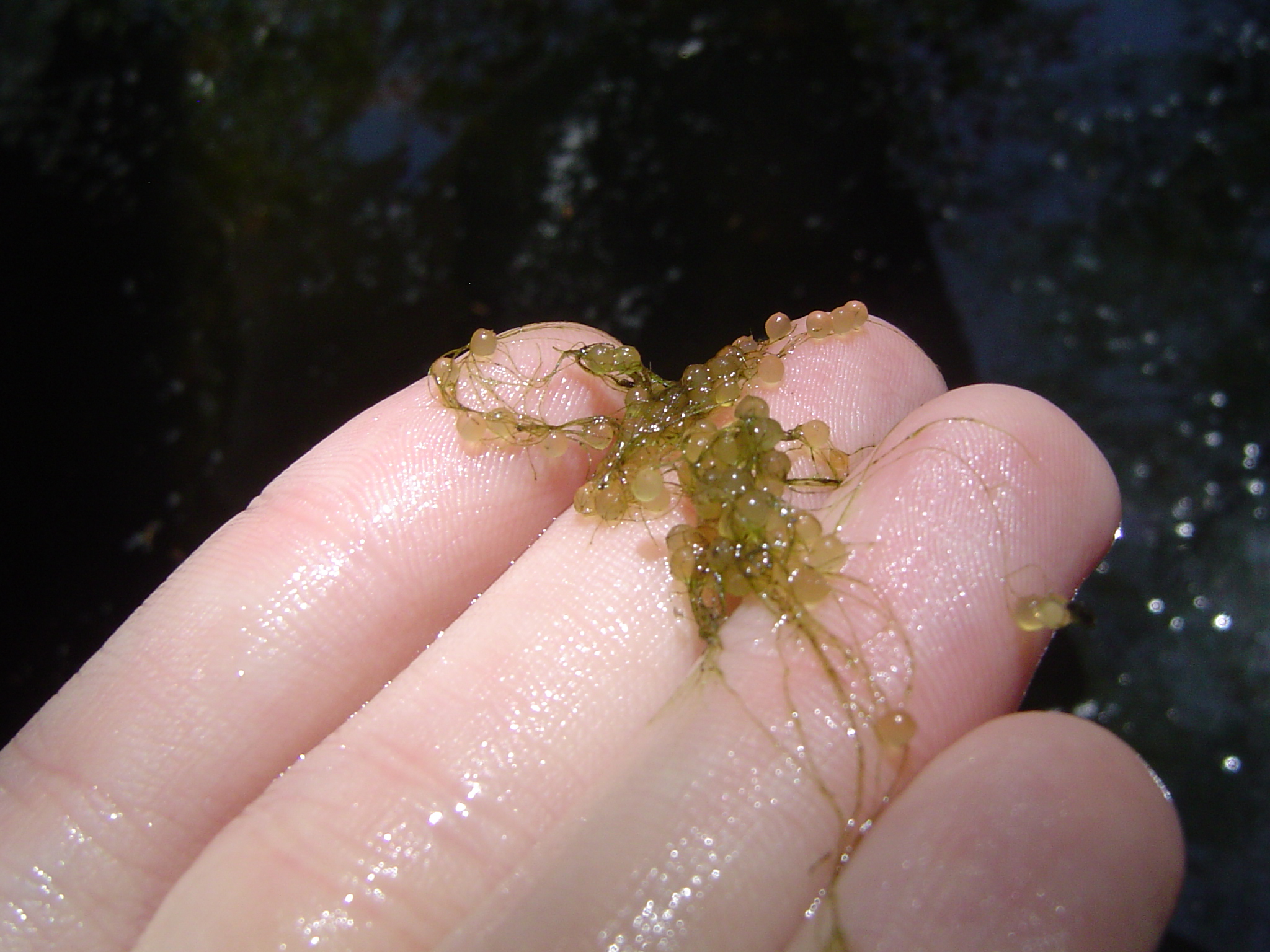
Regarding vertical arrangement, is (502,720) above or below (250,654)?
below

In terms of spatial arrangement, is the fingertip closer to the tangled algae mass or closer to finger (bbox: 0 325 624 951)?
the tangled algae mass

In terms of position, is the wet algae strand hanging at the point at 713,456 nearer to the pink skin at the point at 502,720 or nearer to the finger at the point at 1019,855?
the pink skin at the point at 502,720

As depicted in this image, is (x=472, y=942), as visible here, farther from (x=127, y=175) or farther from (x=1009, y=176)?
(x=127, y=175)

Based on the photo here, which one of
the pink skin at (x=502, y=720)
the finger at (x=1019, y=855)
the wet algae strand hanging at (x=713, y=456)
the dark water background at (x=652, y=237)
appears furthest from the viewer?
the dark water background at (x=652, y=237)

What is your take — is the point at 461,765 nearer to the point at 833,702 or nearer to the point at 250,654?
the point at 250,654

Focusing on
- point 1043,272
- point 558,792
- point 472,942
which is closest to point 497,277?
point 1043,272

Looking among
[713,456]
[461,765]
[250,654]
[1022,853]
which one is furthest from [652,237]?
[1022,853]

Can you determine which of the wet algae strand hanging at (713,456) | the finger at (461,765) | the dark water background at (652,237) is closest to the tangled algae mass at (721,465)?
the wet algae strand hanging at (713,456)
